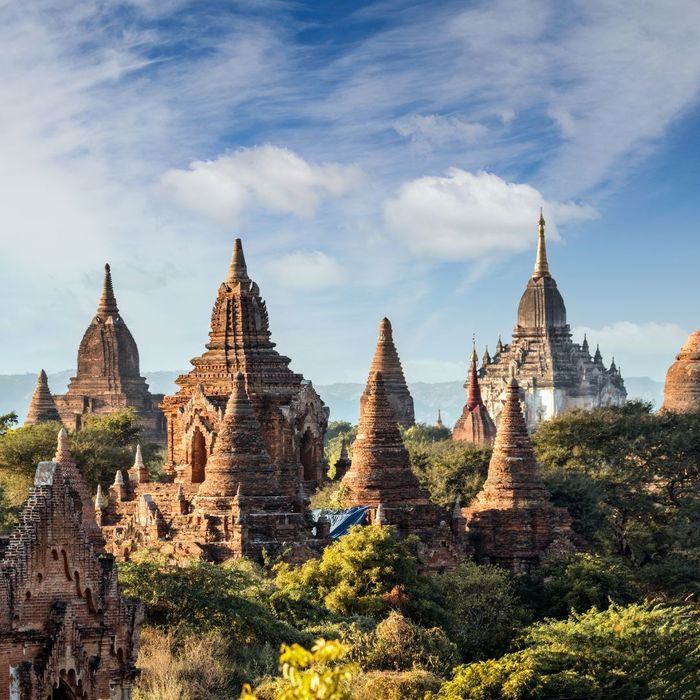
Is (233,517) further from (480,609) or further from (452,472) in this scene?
(452,472)

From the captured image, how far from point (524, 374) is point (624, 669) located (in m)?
73.6

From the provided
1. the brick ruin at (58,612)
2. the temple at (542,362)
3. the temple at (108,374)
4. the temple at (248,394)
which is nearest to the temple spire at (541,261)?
the temple at (542,362)

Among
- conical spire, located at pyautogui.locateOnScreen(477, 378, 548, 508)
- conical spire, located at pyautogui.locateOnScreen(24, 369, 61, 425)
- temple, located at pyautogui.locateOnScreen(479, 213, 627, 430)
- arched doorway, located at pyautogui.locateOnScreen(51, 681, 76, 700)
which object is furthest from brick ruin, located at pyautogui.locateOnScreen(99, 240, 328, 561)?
temple, located at pyautogui.locateOnScreen(479, 213, 627, 430)

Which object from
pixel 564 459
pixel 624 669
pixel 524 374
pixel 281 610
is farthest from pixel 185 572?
pixel 524 374

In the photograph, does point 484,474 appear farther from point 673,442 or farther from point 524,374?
point 524,374

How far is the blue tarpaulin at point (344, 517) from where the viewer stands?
33469 mm

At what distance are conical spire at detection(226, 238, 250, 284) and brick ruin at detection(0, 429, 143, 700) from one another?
87.0ft

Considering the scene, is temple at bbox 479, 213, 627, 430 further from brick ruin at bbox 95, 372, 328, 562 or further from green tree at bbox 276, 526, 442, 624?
green tree at bbox 276, 526, 442, 624

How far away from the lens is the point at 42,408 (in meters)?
67.8

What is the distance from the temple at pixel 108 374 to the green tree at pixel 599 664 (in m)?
49.1

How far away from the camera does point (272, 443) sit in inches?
1620

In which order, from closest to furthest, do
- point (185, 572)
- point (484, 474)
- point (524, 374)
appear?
point (185, 572) < point (484, 474) < point (524, 374)

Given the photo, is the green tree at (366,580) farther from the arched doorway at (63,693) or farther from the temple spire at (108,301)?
the temple spire at (108,301)

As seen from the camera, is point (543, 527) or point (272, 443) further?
point (272, 443)
